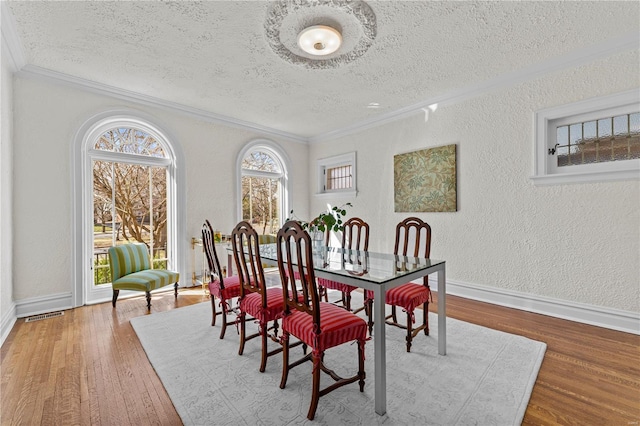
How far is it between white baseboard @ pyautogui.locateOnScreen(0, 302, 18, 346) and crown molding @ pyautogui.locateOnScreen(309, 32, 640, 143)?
4.95 m

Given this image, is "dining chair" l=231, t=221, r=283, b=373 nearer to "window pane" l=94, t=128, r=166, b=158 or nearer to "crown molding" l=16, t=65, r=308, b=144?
"window pane" l=94, t=128, r=166, b=158

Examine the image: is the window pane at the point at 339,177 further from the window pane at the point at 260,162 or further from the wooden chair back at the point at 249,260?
the wooden chair back at the point at 249,260

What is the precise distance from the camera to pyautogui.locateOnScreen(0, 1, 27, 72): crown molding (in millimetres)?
2293

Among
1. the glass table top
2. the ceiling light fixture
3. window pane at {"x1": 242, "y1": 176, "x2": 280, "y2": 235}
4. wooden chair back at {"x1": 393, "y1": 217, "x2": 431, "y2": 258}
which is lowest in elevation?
the glass table top

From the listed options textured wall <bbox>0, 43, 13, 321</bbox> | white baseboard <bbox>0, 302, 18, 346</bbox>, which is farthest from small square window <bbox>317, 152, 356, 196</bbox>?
white baseboard <bbox>0, 302, 18, 346</bbox>

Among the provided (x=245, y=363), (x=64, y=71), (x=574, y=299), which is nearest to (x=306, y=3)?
(x=245, y=363)

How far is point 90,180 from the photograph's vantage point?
3.68 metres

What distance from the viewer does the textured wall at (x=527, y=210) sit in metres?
2.73

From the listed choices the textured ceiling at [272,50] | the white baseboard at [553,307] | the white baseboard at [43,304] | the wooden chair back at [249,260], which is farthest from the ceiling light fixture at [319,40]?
the white baseboard at [43,304]

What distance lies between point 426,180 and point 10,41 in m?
4.66

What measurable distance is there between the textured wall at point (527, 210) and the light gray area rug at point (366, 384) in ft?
3.44

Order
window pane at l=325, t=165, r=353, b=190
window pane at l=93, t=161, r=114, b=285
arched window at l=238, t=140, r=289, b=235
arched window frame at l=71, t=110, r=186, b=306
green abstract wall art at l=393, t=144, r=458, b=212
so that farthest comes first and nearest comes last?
1. window pane at l=325, t=165, r=353, b=190
2. arched window at l=238, t=140, r=289, b=235
3. green abstract wall art at l=393, t=144, r=458, b=212
4. window pane at l=93, t=161, r=114, b=285
5. arched window frame at l=71, t=110, r=186, b=306

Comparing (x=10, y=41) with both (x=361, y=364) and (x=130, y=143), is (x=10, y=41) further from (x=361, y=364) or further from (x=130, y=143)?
(x=361, y=364)

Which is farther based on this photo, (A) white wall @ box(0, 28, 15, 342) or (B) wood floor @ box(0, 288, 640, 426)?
(A) white wall @ box(0, 28, 15, 342)
